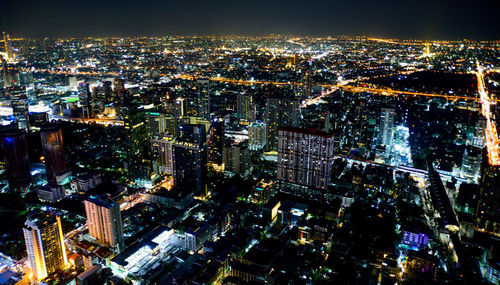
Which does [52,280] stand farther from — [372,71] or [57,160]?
[372,71]

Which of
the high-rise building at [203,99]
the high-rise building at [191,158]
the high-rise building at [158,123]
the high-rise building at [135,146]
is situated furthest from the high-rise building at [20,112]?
the high-rise building at [191,158]

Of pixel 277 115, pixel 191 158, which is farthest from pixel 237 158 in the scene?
pixel 277 115

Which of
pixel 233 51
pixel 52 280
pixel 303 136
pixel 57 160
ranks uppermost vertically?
pixel 233 51

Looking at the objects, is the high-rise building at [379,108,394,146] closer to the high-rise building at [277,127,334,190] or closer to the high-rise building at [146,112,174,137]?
the high-rise building at [277,127,334,190]

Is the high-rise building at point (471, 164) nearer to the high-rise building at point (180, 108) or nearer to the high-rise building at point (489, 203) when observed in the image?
the high-rise building at point (489, 203)

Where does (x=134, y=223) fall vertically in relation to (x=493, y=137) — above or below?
below

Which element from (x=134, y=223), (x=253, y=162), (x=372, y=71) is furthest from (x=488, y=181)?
(x=372, y=71)
